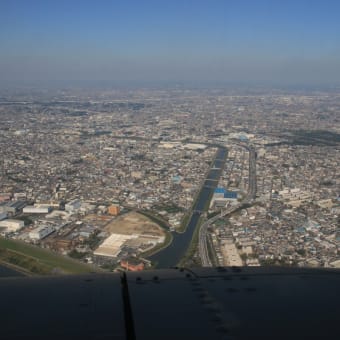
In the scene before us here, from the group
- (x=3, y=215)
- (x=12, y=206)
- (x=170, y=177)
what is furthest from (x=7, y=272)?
(x=170, y=177)

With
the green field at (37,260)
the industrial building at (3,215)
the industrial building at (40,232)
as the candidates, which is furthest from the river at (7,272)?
the industrial building at (3,215)

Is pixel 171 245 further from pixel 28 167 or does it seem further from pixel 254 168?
pixel 28 167

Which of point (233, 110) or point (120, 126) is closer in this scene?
point (120, 126)

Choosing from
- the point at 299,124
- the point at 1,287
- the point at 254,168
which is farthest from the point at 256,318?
the point at 299,124

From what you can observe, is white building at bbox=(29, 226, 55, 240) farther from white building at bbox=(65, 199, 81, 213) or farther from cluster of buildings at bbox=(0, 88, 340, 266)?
white building at bbox=(65, 199, 81, 213)

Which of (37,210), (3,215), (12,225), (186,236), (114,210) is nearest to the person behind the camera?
(186,236)

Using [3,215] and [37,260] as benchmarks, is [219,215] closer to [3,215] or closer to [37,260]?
[37,260]
